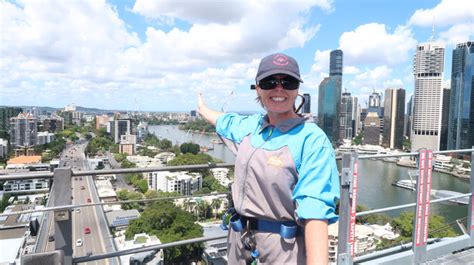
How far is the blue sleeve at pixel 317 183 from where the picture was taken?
0.82m

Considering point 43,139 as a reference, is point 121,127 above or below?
above

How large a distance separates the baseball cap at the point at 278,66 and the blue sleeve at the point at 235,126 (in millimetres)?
205

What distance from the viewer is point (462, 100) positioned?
122ft

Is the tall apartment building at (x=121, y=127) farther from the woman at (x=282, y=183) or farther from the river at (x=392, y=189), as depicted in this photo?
the woman at (x=282, y=183)

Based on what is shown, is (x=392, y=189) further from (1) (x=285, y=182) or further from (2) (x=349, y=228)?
(1) (x=285, y=182)

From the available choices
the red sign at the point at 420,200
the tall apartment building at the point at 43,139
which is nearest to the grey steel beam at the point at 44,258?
the red sign at the point at 420,200

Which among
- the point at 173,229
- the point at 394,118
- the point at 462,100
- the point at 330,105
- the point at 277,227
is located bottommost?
the point at 173,229

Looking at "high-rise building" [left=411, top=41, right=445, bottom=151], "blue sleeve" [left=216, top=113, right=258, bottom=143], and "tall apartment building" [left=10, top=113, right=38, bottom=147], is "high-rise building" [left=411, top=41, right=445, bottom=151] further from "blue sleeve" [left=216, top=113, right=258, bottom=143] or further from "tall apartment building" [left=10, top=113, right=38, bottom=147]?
"tall apartment building" [left=10, top=113, right=38, bottom=147]

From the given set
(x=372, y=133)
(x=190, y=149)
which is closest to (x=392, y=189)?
(x=190, y=149)

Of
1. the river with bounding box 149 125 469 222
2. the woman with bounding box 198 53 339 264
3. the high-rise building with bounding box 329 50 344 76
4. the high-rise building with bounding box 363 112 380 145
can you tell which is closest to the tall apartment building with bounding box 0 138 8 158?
the river with bounding box 149 125 469 222

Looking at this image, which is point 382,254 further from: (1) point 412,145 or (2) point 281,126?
(1) point 412,145

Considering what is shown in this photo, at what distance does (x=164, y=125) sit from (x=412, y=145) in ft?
220

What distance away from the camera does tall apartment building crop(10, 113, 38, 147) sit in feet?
135

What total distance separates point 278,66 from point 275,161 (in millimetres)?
247
